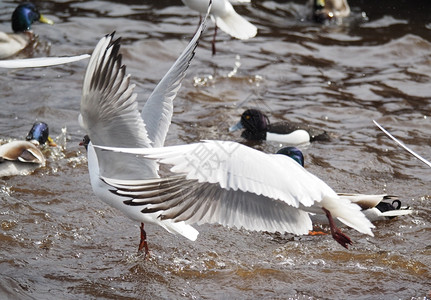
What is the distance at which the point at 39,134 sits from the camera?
8523mm

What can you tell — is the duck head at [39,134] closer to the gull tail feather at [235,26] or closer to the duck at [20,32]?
the gull tail feather at [235,26]

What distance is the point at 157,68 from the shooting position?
11586mm

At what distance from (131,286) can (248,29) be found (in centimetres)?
573

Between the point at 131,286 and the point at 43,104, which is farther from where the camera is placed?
the point at 43,104

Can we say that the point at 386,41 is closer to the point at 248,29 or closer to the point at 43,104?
the point at 248,29

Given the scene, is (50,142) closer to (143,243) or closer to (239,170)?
(143,243)

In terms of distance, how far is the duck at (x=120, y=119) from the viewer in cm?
536

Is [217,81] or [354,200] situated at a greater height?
[354,200]

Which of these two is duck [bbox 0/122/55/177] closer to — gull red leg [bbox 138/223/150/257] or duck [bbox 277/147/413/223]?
gull red leg [bbox 138/223/150/257]

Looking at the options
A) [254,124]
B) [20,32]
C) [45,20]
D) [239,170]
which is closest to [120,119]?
[239,170]

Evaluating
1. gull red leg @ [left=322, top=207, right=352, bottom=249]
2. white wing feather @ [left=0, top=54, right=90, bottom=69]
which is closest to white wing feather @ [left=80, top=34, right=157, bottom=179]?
white wing feather @ [left=0, top=54, right=90, bottom=69]

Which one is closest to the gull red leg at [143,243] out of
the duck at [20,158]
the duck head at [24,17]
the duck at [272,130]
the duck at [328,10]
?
the duck at [20,158]

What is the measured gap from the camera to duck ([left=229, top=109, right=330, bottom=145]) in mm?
9148

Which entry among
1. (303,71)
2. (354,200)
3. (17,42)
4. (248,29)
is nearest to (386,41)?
(303,71)
